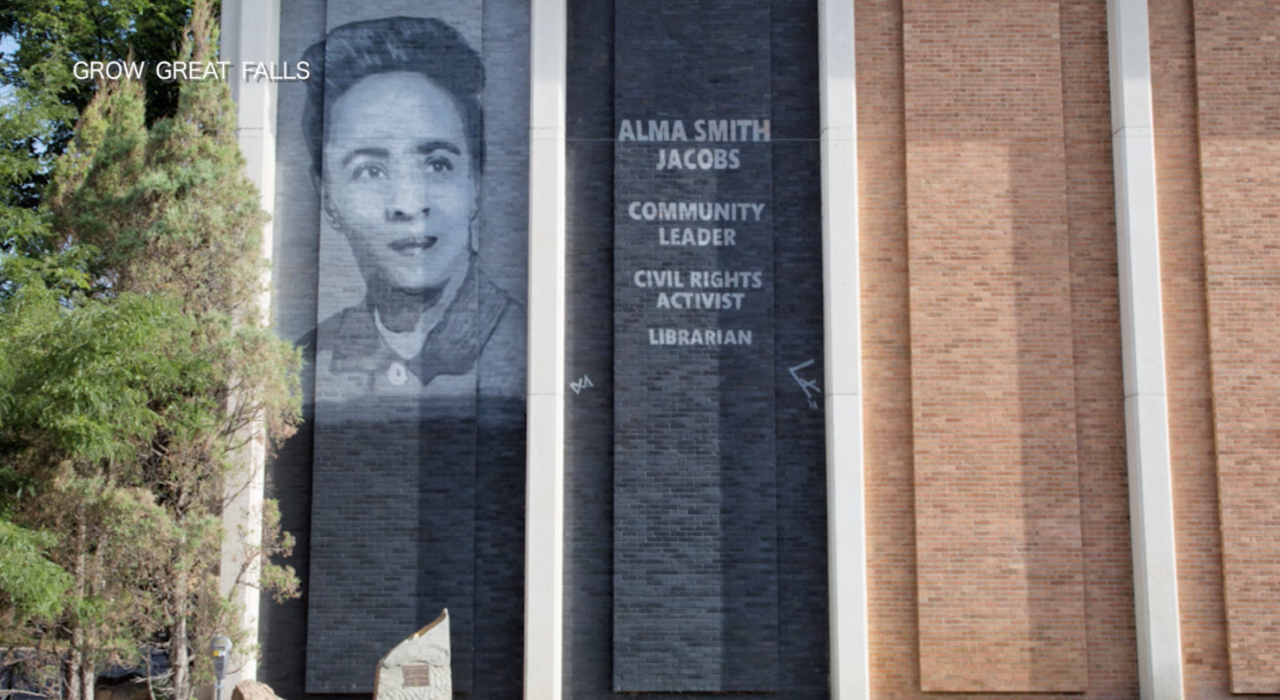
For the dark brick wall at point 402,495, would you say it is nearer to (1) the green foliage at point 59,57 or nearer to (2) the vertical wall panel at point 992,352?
(1) the green foliage at point 59,57

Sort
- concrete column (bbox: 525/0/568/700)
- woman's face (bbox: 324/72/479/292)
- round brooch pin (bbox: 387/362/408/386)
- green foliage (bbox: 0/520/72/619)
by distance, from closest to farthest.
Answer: green foliage (bbox: 0/520/72/619) → concrete column (bbox: 525/0/568/700) → round brooch pin (bbox: 387/362/408/386) → woman's face (bbox: 324/72/479/292)

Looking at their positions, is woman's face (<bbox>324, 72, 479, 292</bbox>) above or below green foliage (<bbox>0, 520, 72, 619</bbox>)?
above

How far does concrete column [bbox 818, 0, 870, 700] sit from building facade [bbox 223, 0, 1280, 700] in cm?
5

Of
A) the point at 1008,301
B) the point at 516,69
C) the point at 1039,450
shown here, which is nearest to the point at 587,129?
the point at 516,69

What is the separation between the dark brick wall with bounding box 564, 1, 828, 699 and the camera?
13.0 m

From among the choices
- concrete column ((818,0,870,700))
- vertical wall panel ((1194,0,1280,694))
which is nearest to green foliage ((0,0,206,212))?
concrete column ((818,0,870,700))

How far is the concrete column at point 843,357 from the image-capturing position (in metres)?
12.7

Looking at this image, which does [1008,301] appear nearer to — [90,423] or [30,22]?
[90,423]

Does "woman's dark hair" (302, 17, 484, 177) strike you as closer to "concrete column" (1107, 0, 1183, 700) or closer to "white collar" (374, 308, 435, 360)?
"white collar" (374, 308, 435, 360)

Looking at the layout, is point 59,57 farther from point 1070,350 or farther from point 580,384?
point 1070,350

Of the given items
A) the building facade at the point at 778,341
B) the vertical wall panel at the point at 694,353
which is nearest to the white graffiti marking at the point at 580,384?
the building facade at the point at 778,341

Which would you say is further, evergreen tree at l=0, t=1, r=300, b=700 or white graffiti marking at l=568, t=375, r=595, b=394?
white graffiti marking at l=568, t=375, r=595, b=394

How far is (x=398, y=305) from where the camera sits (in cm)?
1346

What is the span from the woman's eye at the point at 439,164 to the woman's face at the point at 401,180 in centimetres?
1
